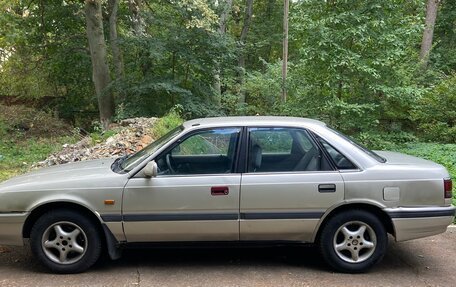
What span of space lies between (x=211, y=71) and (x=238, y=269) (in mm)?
11528

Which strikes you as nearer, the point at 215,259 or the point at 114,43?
the point at 215,259

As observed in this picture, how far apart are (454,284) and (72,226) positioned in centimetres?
378

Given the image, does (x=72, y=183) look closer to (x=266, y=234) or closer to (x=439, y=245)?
(x=266, y=234)

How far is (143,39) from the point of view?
14328 millimetres

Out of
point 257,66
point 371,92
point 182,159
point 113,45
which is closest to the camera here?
point 182,159

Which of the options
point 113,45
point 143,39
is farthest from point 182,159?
point 113,45

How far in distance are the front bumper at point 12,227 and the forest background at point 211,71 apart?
18.9 feet

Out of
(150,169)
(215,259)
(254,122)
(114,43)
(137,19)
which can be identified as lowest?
(215,259)

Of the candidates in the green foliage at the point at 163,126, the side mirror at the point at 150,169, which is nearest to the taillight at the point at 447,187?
the side mirror at the point at 150,169

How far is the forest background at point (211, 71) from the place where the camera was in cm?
1046

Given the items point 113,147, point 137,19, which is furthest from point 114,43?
point 113,147

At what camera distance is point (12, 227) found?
13.9 ft

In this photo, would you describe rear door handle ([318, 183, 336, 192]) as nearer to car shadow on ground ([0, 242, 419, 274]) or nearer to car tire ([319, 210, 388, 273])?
car tire ([319, 210, 388, 273])

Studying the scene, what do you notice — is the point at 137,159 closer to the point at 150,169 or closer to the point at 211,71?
the point at 150,169
